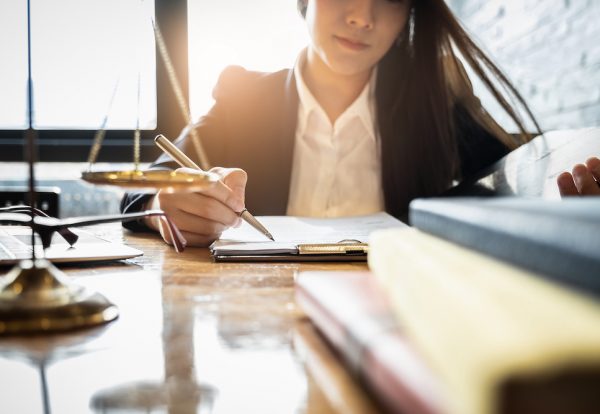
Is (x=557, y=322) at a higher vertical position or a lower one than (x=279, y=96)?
lower

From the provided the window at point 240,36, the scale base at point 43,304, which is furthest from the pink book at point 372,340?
the window at point 240,36

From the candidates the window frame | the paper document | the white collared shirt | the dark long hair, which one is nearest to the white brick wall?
the dark long hair

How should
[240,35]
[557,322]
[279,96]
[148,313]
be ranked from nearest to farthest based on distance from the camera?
[557,322]
[148,313]
[279,96]
[240,35]

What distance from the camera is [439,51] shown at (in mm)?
1351

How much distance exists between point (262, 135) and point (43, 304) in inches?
42.6

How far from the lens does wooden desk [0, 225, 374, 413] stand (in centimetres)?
23

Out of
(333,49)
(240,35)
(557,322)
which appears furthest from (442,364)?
(240,35)

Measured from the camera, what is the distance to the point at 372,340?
0.68ft

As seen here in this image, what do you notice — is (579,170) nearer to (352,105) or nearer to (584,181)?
(584,181)

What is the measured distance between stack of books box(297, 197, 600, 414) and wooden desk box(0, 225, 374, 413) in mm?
28

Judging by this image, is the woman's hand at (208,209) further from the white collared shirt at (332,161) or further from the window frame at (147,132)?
the window frame at (147,132)

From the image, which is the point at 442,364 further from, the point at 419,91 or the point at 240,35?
the point at 240,35

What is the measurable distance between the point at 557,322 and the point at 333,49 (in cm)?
122

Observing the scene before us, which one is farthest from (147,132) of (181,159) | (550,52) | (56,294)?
(56,294)
